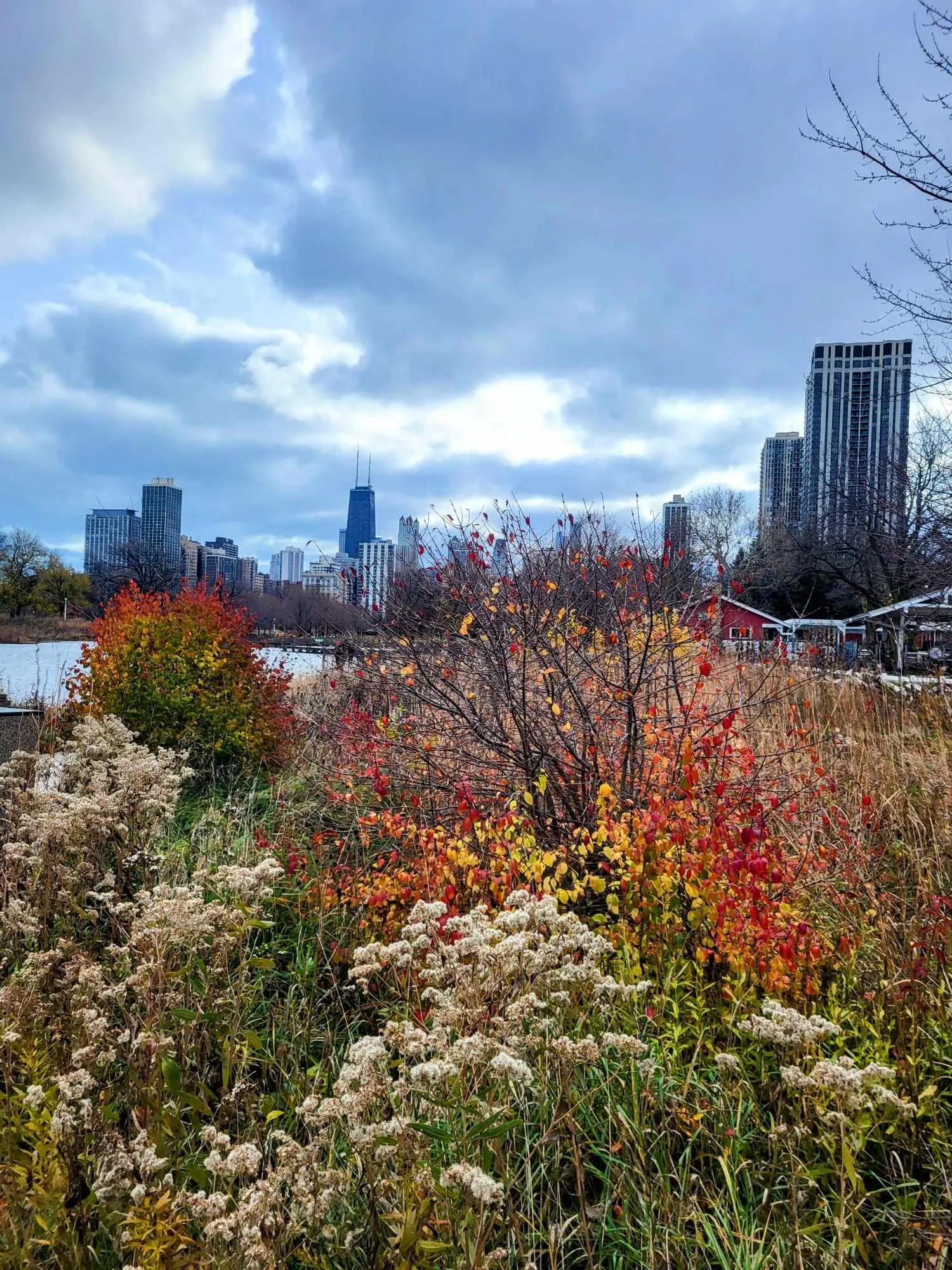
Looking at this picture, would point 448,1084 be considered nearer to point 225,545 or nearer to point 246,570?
point 246,570

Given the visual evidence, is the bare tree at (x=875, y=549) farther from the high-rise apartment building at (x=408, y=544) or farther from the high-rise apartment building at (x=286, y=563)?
the high-rise apartment building at (x=286, y=563)

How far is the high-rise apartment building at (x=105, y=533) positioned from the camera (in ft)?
213

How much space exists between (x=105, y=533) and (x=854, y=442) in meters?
80.6

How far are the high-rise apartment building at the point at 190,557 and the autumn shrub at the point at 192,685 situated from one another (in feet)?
171

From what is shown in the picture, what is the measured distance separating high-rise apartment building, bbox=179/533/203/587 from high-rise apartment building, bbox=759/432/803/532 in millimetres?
41344

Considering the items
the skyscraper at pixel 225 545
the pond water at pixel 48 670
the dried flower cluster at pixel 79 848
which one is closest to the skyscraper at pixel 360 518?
the pond water at pixel 48 670

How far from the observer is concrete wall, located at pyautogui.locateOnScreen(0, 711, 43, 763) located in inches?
309

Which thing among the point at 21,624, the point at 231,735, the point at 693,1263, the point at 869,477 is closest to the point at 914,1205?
the point at 693,1263

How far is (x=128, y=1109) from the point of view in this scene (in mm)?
2166

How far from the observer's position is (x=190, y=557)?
69.7 m

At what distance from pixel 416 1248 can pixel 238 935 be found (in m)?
1.01

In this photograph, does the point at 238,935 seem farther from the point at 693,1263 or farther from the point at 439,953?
the point at 693,1263

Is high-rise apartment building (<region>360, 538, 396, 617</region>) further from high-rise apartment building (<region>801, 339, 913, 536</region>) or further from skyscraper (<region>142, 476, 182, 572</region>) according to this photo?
skyscraper (<region>142, 476, 182, 572</region>)

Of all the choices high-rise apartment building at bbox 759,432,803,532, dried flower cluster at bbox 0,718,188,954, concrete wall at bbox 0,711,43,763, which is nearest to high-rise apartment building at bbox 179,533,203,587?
high-rise apartment building at bbox 759,432,803,532
